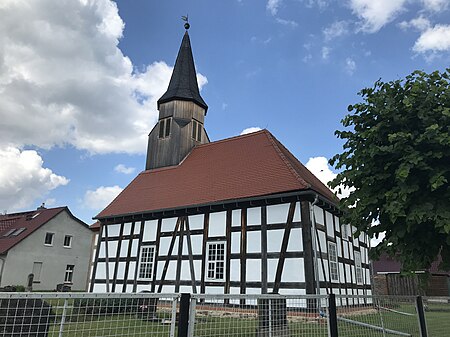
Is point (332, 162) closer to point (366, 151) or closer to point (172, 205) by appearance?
point (366, 151)

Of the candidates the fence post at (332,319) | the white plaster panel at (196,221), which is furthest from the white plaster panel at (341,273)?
the fence post at (332,319)

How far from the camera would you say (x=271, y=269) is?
1310cm

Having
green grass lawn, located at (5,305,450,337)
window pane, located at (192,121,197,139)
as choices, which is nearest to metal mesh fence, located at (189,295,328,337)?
green grass lawn, located at (5,305,450,337)

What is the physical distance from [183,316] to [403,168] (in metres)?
3.62

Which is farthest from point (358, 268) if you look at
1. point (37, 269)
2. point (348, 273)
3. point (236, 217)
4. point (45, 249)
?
point (45, 249)

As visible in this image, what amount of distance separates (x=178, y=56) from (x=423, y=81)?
20818mm

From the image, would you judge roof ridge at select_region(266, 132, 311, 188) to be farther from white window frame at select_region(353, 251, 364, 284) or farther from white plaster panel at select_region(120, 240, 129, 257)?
white plaster panel at select_region(120, 240, 129, 257)

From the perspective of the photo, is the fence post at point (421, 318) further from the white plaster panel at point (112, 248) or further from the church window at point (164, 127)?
the church window at point (164, 127)

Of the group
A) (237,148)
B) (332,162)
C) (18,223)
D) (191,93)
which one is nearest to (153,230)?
(237,148)

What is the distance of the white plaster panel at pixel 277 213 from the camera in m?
13.4

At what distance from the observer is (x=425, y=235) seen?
218 inches

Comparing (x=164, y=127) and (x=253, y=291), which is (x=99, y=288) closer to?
(x=253, y=291)

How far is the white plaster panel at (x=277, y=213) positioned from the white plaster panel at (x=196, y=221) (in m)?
3.15

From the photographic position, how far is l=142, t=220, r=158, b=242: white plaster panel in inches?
657
